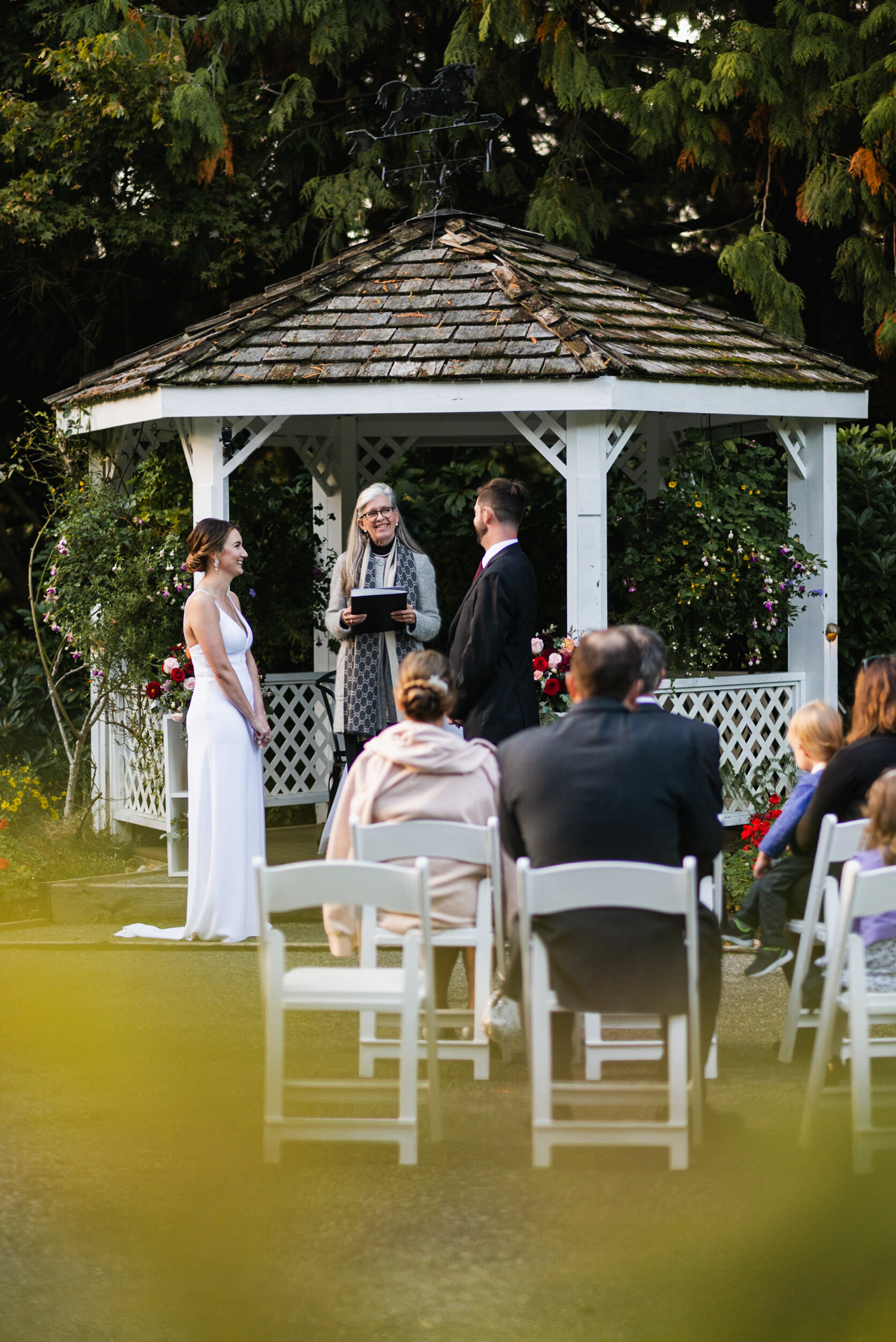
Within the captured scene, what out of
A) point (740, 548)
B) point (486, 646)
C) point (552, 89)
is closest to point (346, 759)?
point (486, 646)

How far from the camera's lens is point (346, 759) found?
8.19m

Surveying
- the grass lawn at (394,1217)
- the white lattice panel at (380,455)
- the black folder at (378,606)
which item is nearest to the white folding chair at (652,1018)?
the grass lawn at (394,1217)

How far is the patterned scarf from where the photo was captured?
7.76m

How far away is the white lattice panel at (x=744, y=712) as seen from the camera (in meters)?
8.90

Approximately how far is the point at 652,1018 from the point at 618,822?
0.64 m

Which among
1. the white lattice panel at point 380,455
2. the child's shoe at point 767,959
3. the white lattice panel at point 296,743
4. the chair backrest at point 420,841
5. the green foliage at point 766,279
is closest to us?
the chair backrest at point 420,841

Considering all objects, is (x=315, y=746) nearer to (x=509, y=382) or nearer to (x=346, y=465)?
(x=346, y=465)

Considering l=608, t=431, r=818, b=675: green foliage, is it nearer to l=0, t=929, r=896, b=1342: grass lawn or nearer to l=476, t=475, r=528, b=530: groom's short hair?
l=476, t=475, r=528, b=530: groom's short hair

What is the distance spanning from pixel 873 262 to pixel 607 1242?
9554mm

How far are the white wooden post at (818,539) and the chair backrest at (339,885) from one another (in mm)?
5815

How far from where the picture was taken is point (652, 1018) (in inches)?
176

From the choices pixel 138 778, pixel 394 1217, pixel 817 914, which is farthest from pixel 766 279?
pixel 394 1217

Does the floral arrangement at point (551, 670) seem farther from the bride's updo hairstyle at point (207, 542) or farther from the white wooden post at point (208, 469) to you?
the white wooden post at point (208, 469)

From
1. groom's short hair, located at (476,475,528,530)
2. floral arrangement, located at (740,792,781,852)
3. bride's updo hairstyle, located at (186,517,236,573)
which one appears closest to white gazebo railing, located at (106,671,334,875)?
bride's updo hairstyle, located at (186,517,236,573)
